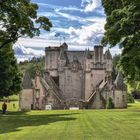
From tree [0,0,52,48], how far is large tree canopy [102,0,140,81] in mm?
8466

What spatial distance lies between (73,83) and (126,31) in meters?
74.2

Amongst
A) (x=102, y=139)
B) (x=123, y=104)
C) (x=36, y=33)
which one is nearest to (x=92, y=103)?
(x=123, y=104)

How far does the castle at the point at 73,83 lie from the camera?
114 metres

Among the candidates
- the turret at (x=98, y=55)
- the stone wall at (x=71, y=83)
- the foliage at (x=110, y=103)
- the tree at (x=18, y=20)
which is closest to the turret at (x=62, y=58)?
the stone wall at (x=71, y=83)

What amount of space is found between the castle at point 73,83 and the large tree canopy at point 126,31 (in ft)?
194

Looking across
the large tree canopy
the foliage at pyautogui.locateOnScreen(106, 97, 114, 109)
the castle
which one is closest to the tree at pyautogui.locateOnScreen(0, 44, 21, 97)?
the large tree canopy

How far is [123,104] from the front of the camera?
113938mm

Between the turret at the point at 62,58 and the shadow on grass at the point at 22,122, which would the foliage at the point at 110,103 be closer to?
the turret at the point at 62,58

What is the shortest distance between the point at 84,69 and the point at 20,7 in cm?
6615

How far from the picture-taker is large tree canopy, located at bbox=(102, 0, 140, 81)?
47.2m

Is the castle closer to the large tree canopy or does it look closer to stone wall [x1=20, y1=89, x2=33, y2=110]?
stone wall [x1=20, y1=89, x2=33, y2=110]

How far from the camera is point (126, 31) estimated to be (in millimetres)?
49156

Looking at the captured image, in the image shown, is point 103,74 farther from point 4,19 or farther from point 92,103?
point 4,19

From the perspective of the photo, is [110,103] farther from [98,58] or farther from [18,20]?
[18,20]
